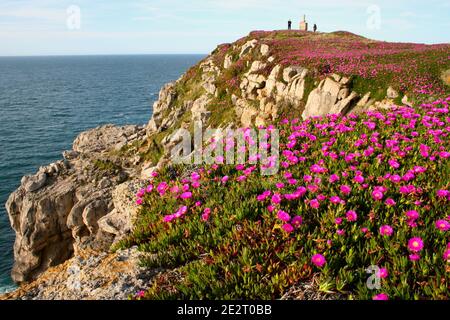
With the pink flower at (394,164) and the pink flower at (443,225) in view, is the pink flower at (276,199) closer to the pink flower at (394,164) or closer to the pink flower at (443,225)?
the pink flower at (443,225)

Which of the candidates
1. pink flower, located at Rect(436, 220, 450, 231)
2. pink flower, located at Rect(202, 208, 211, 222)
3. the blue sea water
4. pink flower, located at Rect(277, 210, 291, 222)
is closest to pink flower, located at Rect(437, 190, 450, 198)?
pink flower, located at Rect(436, 220, 450, 231)

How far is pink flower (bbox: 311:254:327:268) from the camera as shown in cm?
478

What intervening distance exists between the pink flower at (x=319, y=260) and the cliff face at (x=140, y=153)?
4.90m

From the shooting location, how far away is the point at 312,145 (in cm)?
911

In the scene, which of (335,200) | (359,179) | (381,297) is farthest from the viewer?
(359,179)

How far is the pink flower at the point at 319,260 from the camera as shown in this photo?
4781mm

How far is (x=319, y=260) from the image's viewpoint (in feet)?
15.8

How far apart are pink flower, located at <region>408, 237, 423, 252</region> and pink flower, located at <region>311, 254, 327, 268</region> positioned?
1286mm

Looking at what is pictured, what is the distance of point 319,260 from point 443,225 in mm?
2201

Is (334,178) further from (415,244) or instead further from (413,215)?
(415,244)

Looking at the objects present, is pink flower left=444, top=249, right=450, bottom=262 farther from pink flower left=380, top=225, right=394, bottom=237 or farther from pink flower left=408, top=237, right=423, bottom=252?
pink flower left=380, top=225, right=394, bottom=237

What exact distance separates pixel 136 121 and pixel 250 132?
189 feet

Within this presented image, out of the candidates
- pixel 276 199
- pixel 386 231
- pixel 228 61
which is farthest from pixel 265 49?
pixel 386 231

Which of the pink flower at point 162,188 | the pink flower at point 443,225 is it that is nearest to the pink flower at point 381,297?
A: the pink flower at point 443,225
